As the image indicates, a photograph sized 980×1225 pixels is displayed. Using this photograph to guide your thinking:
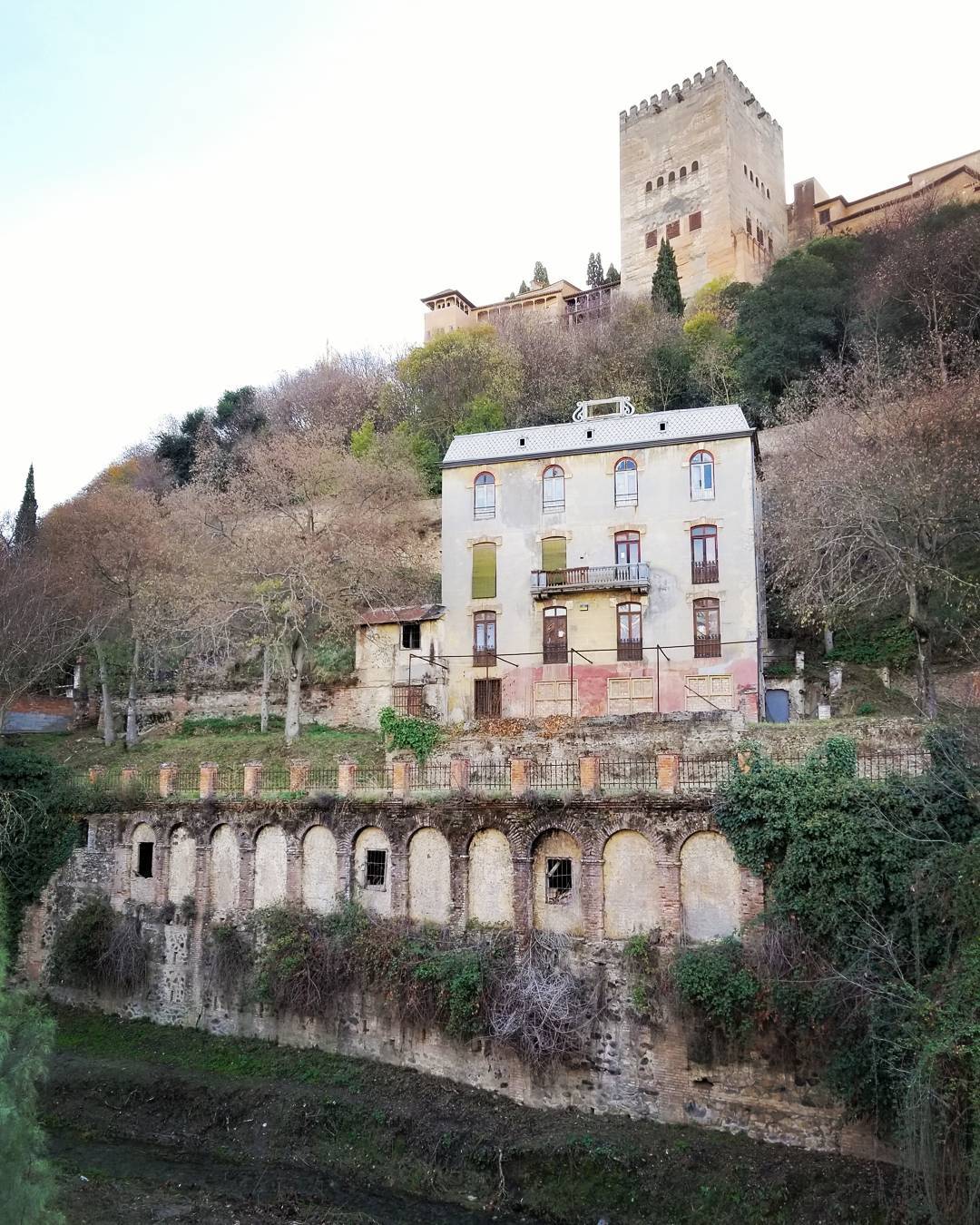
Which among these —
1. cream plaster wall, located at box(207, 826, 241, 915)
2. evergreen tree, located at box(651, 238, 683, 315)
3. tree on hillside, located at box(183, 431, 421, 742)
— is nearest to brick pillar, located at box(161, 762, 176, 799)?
cream plaster wall, located at box(207, 826, 241, 915)

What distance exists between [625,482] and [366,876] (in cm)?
1603

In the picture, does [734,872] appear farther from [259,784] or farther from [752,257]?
[752,257]

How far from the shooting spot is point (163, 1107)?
65.6 ft

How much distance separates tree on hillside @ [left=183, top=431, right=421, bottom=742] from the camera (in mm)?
32219

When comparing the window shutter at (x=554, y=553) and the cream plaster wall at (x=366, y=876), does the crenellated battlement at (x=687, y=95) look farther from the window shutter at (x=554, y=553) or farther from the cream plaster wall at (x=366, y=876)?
the cream plaster wall at (x=366, y=876)

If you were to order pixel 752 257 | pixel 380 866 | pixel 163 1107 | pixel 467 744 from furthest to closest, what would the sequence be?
pixel 752 257 → pixel 467 744 → pixel 380 866 → pixel 163 1107

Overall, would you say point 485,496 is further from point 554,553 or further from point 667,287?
point 667,287

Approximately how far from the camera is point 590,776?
19438 mm

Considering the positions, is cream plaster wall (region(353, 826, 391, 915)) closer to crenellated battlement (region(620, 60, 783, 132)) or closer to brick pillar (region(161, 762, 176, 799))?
brick pillar (region(161, 762, 176, 799))

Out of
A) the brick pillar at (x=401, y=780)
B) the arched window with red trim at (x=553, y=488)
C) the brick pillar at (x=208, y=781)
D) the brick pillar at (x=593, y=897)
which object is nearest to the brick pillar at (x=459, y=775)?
the brick pillar at (x=401, y=780)

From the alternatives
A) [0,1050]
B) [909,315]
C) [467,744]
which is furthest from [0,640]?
[909,315]

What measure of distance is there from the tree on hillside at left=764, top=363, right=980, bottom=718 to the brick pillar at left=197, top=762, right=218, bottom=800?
15.9 metres

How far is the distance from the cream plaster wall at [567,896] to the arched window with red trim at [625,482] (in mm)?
14894

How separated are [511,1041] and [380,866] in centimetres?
482
